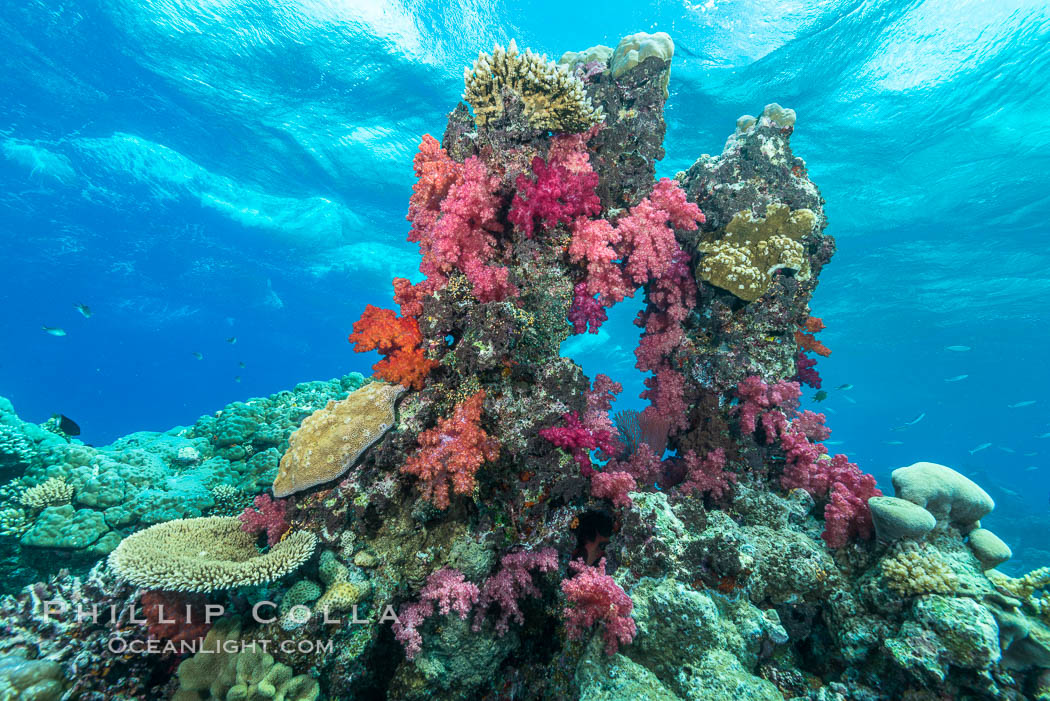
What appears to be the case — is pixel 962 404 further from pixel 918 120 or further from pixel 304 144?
pixel 304 144

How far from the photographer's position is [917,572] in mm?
3682

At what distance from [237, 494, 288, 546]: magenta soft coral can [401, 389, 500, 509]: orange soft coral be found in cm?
153

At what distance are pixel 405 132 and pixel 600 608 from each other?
21.3m

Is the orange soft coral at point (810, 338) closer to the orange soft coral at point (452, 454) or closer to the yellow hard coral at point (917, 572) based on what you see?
the yellow hard coral at point (917, 572)

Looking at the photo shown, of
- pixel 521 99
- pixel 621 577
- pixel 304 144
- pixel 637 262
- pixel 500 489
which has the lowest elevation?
pixel 621 577

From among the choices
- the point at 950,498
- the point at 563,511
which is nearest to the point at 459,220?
the point at 563,511

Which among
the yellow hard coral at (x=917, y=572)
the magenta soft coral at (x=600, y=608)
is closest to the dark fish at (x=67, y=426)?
the magenta soft coral at (x=600, y=608)

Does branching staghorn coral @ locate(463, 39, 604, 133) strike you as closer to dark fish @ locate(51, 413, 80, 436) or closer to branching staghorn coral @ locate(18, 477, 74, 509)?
branching staghorn coral @ locate(18, 477, 74, 509)

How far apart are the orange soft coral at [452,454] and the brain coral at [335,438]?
642 millimetres

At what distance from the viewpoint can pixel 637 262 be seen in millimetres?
5133

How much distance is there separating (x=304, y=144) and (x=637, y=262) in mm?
22568

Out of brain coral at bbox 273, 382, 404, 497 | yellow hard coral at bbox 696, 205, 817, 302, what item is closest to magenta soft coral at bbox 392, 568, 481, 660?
brain coral at bbox 273, 382, 404, 497

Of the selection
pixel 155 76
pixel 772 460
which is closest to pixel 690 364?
pixel 772 460

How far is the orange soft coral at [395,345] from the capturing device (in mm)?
4805
